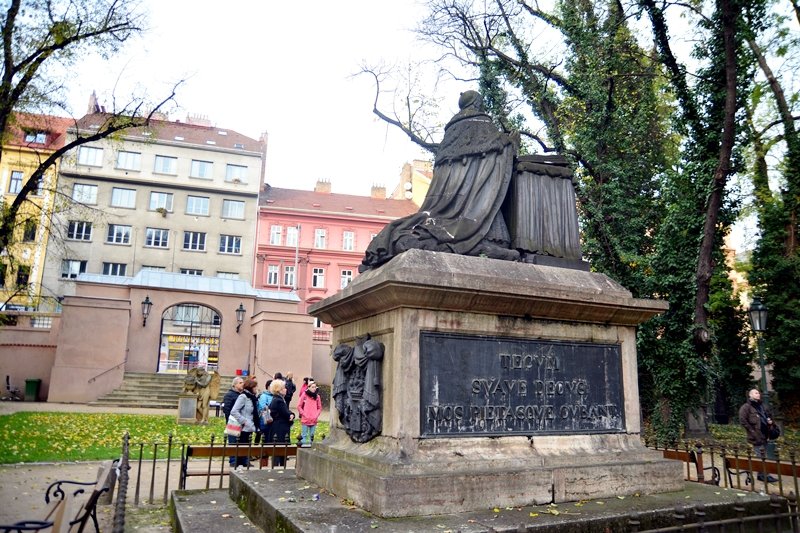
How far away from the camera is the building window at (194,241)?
44781 mm

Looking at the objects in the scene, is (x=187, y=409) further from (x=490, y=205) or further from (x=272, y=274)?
(x=272, y=274)

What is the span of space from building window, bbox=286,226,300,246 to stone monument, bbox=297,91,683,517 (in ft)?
140

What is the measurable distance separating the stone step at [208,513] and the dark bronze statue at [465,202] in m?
2.66

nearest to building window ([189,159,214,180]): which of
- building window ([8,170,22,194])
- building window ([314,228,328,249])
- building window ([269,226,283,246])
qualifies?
building window ([269,226,283,246])

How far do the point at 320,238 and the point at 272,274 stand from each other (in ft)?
16.3

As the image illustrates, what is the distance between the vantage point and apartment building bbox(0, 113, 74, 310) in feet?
53.6

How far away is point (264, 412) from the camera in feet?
35.4

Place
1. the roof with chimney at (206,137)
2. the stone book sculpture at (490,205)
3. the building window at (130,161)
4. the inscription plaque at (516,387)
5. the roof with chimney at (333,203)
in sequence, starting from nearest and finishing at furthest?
the inscription plaque at (516,387) → the stone book sculpture at (490,205) → the building window at (130,161) → the roof with chimney at (206,137) → the roof with chimney at (333,203)

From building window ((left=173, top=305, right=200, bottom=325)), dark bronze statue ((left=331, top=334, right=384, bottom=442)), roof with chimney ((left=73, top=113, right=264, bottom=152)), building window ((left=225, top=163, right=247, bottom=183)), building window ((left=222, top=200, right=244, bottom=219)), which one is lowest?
dark bronze statue ((left=331, top=334, right=384, bottom=442))

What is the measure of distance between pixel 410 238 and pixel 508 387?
1646 millimetres

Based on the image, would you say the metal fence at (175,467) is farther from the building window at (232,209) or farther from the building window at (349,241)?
the building window at (349,241)

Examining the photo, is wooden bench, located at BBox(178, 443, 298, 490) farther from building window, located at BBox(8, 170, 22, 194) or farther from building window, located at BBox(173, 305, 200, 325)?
building window, located at BBox(8, 170, 22, 194)

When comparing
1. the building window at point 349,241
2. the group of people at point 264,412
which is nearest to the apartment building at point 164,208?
the building window at point 349,241

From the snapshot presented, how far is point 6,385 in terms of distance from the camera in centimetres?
2844
